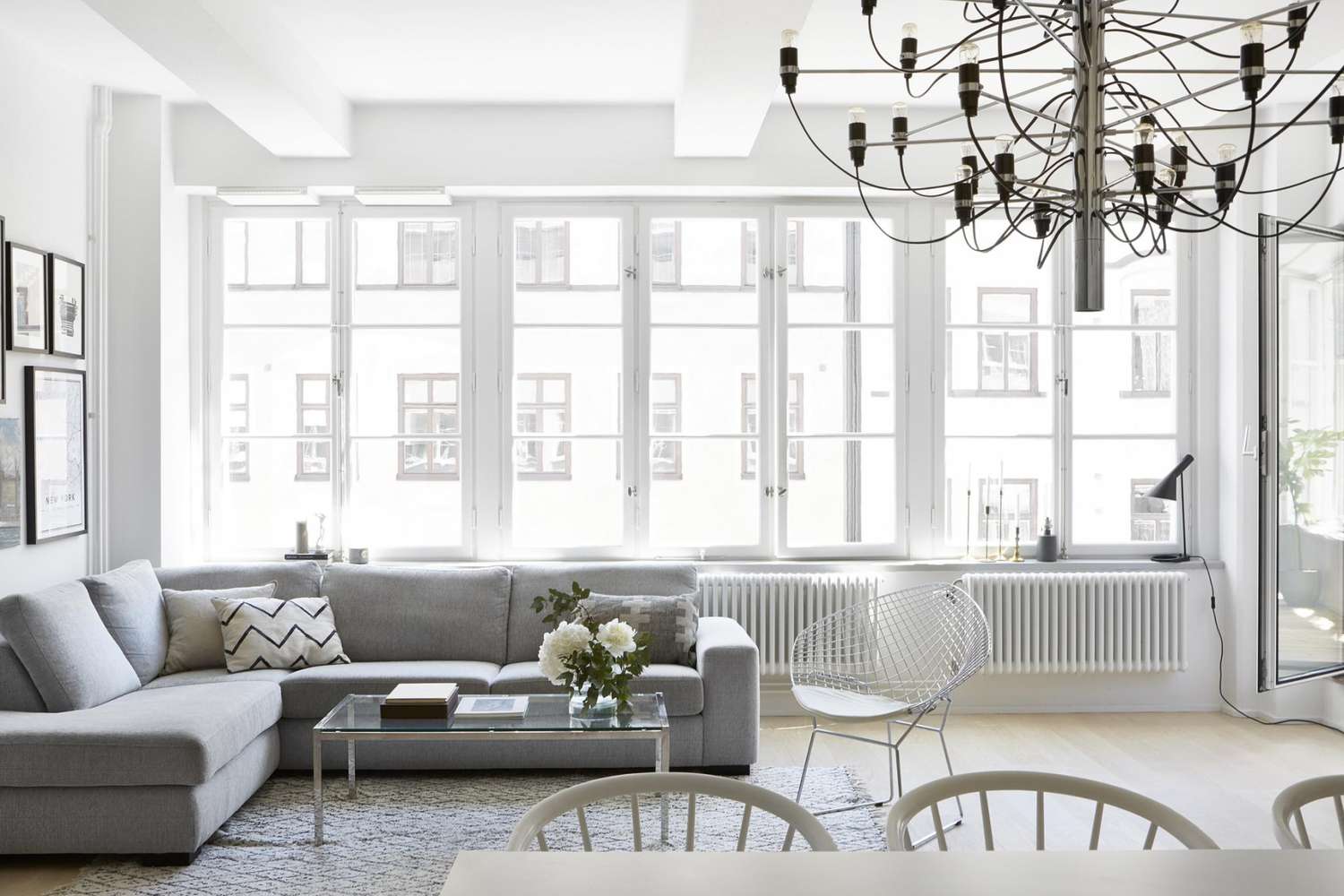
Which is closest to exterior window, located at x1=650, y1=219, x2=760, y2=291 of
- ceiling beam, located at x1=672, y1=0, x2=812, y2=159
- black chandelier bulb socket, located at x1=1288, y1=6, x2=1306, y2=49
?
ceiling beam, located at x1=672, y1=0, x2=812, y2=159

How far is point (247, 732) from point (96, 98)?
2993mm

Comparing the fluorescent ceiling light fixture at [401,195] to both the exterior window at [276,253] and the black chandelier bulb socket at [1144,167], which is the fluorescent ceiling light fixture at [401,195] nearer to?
the exterior window at [276,253]

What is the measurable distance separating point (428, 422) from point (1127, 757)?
358 cm

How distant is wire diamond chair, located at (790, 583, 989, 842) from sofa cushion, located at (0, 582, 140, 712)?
2.51 meters

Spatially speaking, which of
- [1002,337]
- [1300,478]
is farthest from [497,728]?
[1300,478]

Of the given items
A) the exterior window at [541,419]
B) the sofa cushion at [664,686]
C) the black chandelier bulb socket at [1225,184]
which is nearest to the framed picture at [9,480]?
the sofa cushion at [664,686]

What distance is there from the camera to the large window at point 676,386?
5.41 metres

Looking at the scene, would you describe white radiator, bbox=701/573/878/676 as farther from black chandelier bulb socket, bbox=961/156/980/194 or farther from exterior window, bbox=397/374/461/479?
black chandelier bulb socket, bbox=961/156/980/194

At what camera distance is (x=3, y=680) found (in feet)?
12.2

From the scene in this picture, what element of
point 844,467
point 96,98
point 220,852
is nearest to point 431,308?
point 96,98

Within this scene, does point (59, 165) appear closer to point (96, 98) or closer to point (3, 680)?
point (96, 98)

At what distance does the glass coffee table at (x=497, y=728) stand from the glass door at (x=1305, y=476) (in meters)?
3.10

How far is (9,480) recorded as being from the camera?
415 centimetres

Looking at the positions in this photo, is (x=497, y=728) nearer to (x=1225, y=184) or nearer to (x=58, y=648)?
(x=58, y=648)
